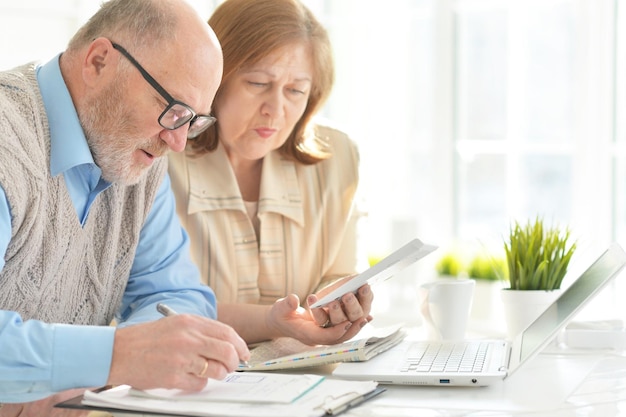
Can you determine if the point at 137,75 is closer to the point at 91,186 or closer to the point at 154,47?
A: the point at 154,47

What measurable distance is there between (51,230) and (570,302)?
0.96 meters

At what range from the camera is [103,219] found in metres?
1.88

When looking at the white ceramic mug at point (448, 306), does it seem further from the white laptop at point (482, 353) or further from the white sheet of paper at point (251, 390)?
the white sheet of paper at point (251, 390)

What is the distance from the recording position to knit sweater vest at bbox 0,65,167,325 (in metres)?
1.64

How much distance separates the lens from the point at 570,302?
1.78 meters

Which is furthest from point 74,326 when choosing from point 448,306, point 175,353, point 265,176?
point 265,176

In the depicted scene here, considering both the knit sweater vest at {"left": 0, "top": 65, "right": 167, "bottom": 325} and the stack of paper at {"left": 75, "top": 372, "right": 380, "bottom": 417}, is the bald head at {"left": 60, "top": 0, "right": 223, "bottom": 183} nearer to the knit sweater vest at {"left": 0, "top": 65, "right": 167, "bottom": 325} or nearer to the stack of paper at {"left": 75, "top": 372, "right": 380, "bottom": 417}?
the knit sweater vest at {"left": 0, "top": 65, "right": 167, "bottom": 325}

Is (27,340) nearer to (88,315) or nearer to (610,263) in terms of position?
(88,315)

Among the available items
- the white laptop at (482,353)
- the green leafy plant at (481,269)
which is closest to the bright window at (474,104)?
the green leafy plant at (481,269)

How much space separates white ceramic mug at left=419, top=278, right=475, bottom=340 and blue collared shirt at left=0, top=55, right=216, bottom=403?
47 centimetres

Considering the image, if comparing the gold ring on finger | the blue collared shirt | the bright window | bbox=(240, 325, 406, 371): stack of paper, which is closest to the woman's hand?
bbox=(240, 325, 406, 371): stack of paper

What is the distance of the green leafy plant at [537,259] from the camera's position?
80.9 inches

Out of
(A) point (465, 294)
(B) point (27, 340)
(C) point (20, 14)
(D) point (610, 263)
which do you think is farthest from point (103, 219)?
(C) point (20, 14)

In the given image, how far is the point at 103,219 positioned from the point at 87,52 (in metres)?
0.34
